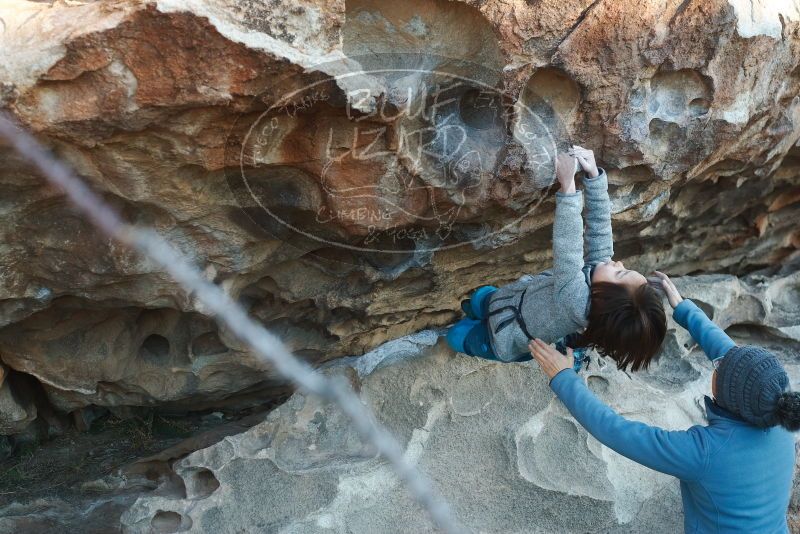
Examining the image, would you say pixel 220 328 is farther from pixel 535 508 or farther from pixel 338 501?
pixel 535 508

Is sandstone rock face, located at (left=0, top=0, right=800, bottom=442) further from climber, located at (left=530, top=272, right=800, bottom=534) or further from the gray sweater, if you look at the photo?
climber, located at (left=530, top=272, right=800, bottom=534)

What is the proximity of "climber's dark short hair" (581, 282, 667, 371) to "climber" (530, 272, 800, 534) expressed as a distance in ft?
0.49

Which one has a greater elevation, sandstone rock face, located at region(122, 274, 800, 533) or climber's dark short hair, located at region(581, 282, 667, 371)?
climber's dark short hair, located at region(581, 282, 667, 371)

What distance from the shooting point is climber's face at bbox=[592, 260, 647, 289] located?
1.82 m

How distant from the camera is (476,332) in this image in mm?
2342

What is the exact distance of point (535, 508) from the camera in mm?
2270

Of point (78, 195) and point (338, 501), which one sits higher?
point (78, 195)

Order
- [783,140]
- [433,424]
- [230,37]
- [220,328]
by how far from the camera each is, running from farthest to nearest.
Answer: [783,140]
[220,328]
[433,424]
[230,37]

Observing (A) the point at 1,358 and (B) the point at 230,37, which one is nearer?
(B) the point at 230,37

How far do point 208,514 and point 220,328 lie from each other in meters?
0.67

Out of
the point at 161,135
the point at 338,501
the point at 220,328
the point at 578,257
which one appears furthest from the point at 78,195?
the point at 578,257

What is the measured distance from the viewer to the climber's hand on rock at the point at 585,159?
6.63 ft

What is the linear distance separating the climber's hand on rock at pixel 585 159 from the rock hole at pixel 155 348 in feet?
5.74

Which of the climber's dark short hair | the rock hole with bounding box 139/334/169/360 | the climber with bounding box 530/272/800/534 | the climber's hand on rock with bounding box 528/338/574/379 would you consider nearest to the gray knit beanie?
the climber with bounding box 530/272/800/534
